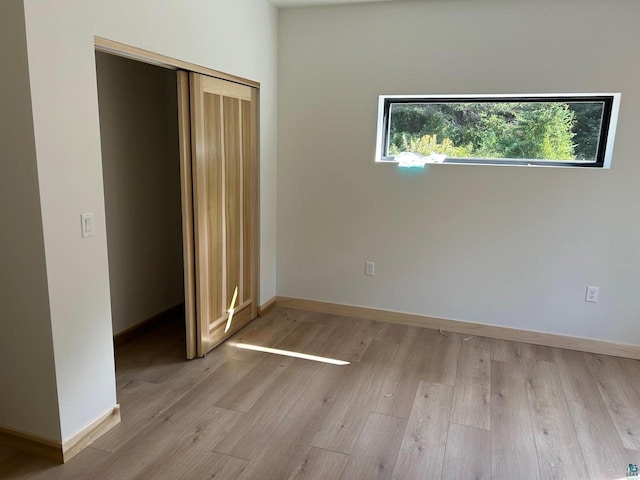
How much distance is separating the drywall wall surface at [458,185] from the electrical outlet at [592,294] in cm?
4

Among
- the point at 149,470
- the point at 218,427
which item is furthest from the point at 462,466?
the point at 149,470

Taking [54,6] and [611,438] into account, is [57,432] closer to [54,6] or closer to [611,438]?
[54,6]

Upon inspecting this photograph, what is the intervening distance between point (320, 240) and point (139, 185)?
4.92 feet

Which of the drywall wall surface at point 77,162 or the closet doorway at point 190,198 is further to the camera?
the closet doorway at point 190,198

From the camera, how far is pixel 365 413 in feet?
8.38

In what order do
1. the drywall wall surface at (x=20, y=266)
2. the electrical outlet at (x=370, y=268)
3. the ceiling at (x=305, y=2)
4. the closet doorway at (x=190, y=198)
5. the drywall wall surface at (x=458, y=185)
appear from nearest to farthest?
the drywall wall surface at (x=20, y=266) → the closet doorway at (x=190, y=198) → the drywall wall surface at (x=458, y=185) → the ceiling at (x=305, y=2) → the electrical outlet at (x=370, y=268)

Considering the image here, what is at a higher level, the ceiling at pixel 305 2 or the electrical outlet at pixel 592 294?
the ceiling at pixel 305 2

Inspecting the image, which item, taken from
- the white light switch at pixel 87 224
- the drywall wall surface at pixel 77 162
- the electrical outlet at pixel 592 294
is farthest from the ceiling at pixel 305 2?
the electrical outlet at pixel 592 294

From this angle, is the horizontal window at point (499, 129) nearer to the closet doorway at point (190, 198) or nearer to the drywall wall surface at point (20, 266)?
the closet doorway at point (190, 198)

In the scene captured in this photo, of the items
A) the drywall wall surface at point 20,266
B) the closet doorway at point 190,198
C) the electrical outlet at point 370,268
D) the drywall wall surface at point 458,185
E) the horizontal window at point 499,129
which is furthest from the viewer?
the electrical outlet at point 370,268

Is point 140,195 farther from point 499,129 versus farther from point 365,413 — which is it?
point 499,129

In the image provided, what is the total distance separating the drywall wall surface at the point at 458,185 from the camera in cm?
315

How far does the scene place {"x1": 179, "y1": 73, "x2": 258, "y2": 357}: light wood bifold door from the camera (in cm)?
292

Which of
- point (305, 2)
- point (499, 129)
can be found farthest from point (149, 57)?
point (499, 129)
